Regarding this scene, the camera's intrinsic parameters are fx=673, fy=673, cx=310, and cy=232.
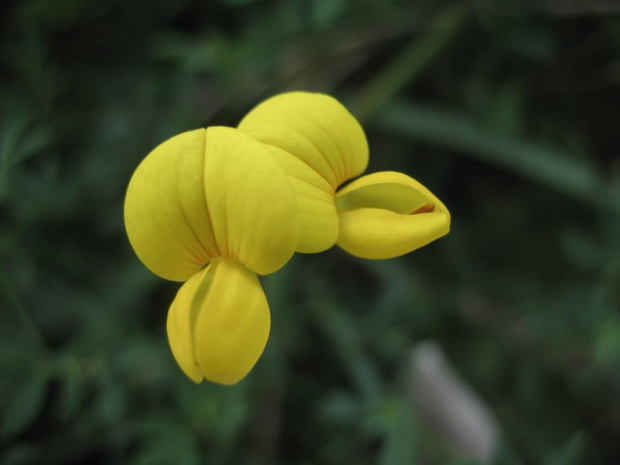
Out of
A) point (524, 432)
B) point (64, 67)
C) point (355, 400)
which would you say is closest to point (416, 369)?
point (355, 400)

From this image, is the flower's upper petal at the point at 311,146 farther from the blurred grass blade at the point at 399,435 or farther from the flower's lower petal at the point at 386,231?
the blurred grass blade at the point at 399,435

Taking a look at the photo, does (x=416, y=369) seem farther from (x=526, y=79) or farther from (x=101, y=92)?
(x=101, y=92)

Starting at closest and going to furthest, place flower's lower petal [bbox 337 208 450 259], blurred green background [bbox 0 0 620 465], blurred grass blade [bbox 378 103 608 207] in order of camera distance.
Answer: flower's lower petal [bbox 337 208 450 259]
blurred green background [bbox 0 0 620 465]
blurred grass blade [bbox 378 103 608 207]

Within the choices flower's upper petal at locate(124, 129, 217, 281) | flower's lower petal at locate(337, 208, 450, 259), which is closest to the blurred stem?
flower's lower petal at locate(337, 208, 450, 259)

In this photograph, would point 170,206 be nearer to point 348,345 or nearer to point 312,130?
point 312,130

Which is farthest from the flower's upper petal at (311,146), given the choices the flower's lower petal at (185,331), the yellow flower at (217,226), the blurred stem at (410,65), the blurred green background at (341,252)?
the blurred stem at (410,65)

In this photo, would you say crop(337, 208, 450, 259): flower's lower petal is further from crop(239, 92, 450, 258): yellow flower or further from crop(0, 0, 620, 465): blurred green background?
crop(0, 0, 620, 465): blurred green background
